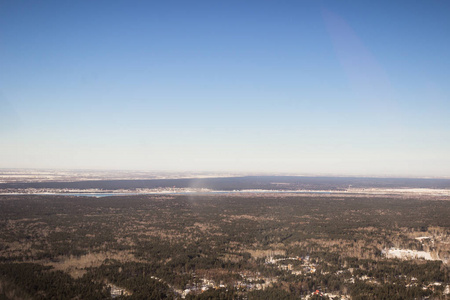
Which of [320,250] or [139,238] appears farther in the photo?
[139,238]

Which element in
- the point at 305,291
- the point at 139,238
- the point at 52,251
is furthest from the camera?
the point at 139,238

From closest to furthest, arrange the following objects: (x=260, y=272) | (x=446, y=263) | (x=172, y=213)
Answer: (x=260, y=272), (x=446, y=263), (x=172, y=213)

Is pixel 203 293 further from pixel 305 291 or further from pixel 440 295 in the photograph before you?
pixel 440 295

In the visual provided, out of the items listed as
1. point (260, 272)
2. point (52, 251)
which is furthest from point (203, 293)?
point (52, 251)

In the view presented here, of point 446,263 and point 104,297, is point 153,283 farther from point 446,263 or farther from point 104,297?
point 446,263

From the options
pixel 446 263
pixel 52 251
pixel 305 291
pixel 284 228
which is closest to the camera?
pixel 305 291

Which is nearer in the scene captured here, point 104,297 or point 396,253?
point 104,297

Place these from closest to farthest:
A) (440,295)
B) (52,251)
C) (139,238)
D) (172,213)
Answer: (440,295), (52,251), (139,238), (172,213)

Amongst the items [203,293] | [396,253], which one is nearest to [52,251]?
[203,293]
